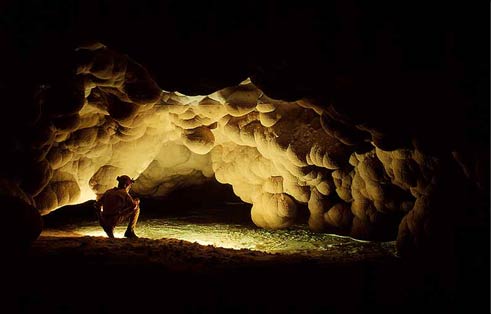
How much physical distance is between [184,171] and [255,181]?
1711 mm

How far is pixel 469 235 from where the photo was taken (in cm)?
485

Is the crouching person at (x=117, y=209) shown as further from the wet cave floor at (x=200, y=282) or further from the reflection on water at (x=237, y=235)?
the wet cave floor at (x=200, y=282)

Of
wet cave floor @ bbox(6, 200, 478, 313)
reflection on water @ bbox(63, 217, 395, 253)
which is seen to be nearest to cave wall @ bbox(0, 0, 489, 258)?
reflection on water @ bbox(63, 217, 395, 253)

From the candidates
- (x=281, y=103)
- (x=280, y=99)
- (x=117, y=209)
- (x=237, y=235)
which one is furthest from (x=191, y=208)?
(x=280, y=99)

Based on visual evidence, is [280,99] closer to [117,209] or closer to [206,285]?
[206,285]

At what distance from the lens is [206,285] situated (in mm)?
3570

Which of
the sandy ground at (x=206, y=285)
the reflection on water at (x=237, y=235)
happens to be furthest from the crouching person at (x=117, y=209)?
the sandy ground at (x=206, y=285)

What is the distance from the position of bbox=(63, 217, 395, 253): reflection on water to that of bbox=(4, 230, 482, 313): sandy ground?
1.85 metres

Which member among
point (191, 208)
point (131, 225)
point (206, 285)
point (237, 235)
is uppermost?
point (191, 208)

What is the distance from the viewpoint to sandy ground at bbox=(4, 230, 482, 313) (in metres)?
3.27

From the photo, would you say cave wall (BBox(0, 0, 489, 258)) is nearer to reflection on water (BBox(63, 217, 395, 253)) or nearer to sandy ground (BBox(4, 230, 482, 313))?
reflection on water (BBox(63, 217, 395, 253))

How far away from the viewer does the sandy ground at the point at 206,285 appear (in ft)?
10.7

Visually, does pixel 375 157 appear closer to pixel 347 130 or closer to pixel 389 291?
pixel 347 130

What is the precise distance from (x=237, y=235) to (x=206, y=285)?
3.66m
